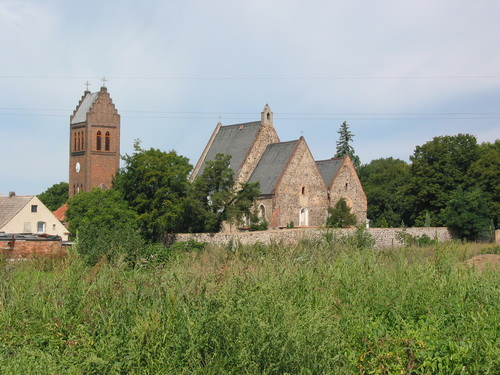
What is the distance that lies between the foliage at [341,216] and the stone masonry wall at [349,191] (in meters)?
1.74

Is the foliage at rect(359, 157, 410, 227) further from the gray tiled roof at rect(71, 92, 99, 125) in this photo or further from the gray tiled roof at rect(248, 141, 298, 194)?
the gray tiled roof at rect(71, 92, 99, 125)

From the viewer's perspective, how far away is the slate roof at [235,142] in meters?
51.9

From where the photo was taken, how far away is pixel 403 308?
10.6 m

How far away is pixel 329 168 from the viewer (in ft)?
172

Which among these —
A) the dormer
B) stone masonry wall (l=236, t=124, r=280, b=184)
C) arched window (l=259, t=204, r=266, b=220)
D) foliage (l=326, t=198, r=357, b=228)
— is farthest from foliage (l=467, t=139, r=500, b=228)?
arched window (l=259, t=204, r=266, b=220)

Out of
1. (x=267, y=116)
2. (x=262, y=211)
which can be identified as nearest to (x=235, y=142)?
(x=267, y=116)

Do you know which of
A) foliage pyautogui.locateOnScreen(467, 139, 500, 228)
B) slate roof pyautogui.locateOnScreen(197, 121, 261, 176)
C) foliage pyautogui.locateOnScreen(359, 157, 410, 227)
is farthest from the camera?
foliage pyautogui.locateOnScreen(359, 157, 410, 227)

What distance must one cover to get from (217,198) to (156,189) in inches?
172

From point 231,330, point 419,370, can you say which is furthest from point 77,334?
point 419,370

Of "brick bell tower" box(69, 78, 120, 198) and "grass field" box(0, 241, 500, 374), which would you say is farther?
"brick bell tower" box(69, 78, 120, 198)

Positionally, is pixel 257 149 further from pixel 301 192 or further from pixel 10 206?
pixel 10 206

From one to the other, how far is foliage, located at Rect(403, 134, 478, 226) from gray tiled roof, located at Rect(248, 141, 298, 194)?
12.1 metres

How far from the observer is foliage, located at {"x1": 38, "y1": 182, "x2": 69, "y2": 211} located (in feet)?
287

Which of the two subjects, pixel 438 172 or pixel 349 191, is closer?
pixel 349 191
